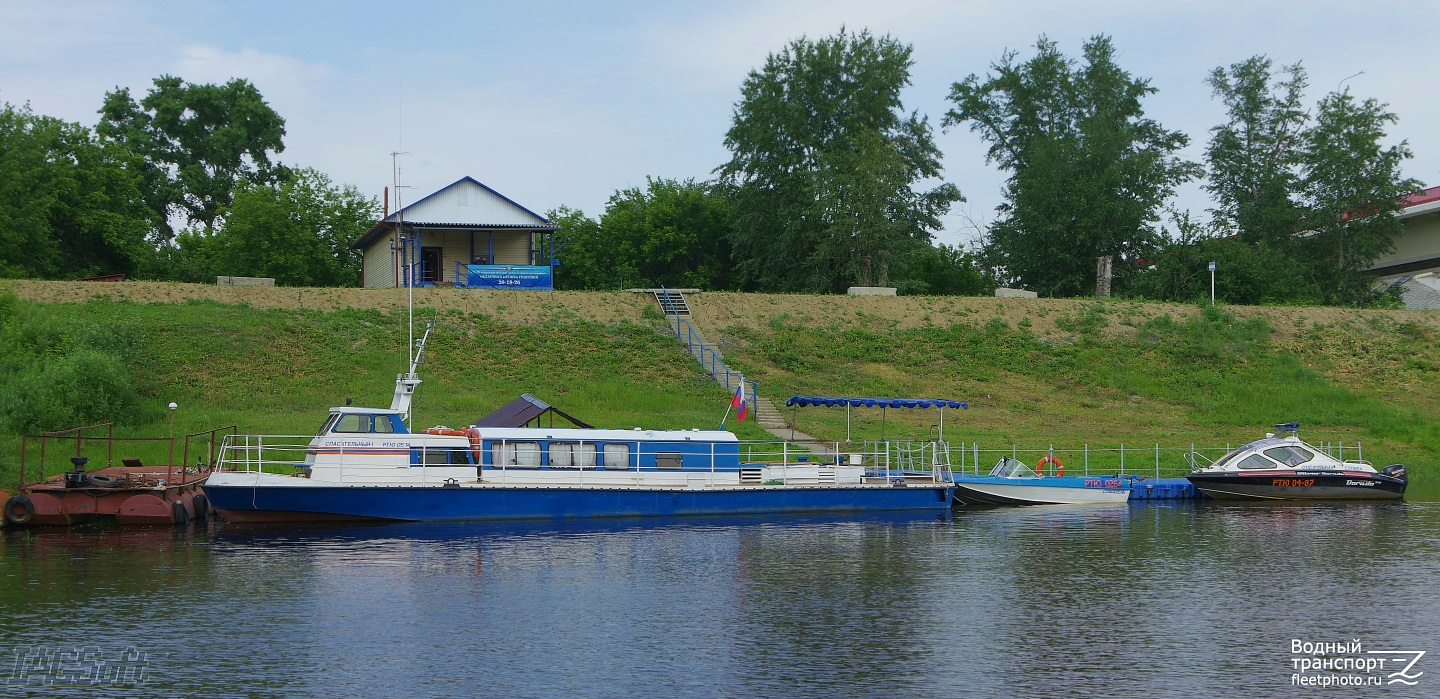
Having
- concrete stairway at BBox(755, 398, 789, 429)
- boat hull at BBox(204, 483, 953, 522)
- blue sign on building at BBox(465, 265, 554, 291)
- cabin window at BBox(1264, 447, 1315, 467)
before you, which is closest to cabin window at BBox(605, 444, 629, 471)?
boat hull at BBox(204, 483, 953, 522)

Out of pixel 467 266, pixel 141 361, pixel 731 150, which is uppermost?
pixel 731 150

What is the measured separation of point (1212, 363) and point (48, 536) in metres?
48.6

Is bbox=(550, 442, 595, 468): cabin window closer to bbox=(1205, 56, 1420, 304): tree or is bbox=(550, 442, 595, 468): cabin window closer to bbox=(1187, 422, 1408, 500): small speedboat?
bbox=(1187, 422, 1408, 500): small speedboat

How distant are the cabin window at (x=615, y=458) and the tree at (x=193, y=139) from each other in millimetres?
58171

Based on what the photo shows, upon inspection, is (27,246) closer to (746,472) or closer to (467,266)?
(467,266)

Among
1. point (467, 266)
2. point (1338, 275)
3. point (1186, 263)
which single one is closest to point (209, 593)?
point (467, 266)

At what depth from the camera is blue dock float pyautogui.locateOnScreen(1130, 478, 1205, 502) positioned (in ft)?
126

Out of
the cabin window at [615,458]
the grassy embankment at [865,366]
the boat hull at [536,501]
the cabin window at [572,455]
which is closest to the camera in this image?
the boat hull at [536,501]

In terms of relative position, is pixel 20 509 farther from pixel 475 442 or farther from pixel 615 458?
pixel 615 458

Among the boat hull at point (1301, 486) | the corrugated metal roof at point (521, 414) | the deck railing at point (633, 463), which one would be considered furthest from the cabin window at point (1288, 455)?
the corrugated metal roof at point (521, 414)

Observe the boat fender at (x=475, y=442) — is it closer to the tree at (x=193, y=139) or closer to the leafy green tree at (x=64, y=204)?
the leafy green tree at (x=64, y=204)

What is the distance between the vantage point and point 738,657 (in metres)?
17.8

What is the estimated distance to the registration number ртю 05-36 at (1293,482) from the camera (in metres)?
37.7

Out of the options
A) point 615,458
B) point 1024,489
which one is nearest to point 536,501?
point 615,458
